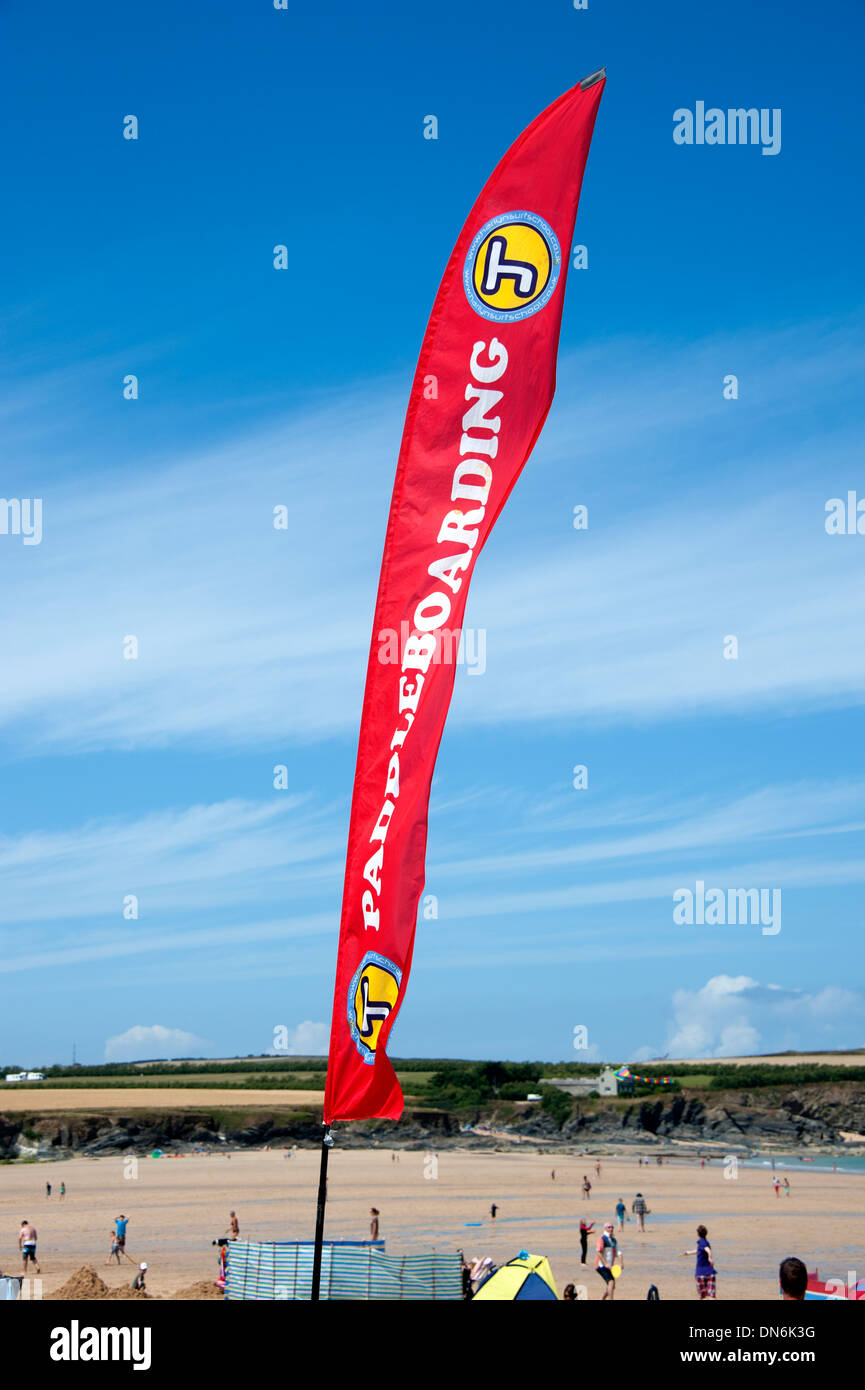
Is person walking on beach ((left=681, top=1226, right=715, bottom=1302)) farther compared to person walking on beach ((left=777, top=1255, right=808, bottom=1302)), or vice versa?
person walking on beach ((left=681, top=1226, right=715, bottom=1302))

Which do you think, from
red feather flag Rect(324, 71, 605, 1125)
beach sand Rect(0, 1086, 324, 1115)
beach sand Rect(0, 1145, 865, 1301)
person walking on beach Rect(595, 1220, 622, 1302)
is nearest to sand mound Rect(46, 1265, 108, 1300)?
beach sand Rect(0, 1145, 865, 1301)

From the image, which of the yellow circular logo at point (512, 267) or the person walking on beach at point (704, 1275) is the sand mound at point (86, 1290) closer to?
the person walking on beach at point (704, 1275)

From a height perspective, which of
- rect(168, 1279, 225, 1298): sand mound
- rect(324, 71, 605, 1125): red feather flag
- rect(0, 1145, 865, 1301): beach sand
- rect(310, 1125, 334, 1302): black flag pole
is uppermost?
rect(324, 71, 605, 1125): red feather flag

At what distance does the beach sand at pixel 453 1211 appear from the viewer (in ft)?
99.0

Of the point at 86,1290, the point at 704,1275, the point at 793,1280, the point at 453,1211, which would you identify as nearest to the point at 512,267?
the point at 793,1280

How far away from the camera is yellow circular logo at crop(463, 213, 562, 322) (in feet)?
34.5

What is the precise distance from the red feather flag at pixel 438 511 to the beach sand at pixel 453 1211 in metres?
13.9

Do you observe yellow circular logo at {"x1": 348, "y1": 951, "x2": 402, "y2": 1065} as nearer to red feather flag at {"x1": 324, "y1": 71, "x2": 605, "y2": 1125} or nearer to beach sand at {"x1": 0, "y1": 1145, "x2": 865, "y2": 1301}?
red feather flag at {"x1": 324, "y1": 71, "x2": 605, "y2": 1125}

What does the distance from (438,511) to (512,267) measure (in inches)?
89.1

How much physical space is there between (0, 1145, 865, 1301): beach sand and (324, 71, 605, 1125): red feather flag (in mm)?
13933

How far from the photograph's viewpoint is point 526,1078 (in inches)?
5113
